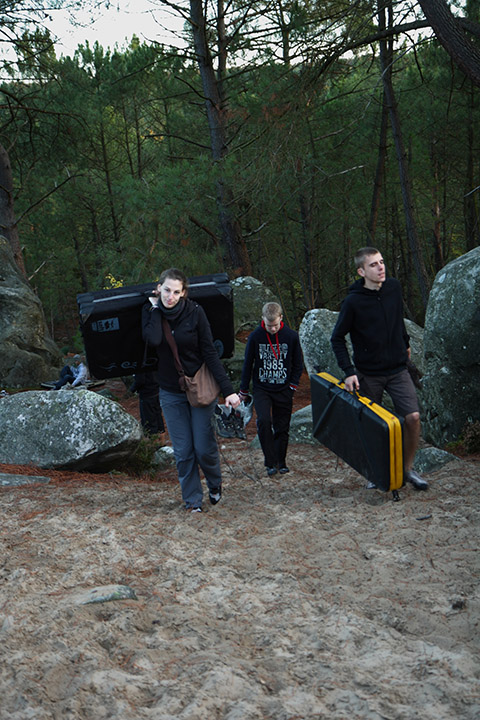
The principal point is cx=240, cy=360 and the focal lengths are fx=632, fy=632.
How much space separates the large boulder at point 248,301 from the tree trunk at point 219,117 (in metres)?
0.47

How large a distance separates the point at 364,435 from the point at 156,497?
2008 mm

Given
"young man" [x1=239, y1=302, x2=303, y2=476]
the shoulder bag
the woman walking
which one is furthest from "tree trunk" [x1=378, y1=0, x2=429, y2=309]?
the shoulder bag

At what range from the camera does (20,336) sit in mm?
13875

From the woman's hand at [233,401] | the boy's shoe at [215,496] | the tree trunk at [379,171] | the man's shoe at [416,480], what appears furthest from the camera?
the tree trunk at [379,171]

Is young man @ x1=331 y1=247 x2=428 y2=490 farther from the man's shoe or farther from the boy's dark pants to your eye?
the boy's dark pants

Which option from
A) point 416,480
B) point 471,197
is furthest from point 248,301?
point 416,480

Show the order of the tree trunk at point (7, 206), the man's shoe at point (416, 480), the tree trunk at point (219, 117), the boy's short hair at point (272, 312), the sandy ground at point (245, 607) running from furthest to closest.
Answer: the tree trunk at point (7, 206)
the tree trunk at point (219, 117)
the boy's short hair at point (272, 312)
the man's shoe at point (416, 480)
the sandy ground at point (245, 607)

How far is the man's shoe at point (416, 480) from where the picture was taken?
5250mm

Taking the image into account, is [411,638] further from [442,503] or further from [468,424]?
[468,424]

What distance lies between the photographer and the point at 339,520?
477cm

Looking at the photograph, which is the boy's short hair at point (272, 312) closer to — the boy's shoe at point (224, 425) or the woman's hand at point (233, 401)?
the boy's shoe at point (224, 425)

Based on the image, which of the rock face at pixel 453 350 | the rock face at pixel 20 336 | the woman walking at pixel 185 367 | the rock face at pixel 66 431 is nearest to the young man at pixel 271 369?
the woman walking at pixel 185 367

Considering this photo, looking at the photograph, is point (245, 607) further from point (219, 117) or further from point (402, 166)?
point (219, 117)

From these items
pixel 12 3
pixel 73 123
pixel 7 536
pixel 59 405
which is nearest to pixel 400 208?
pixel 73 123
